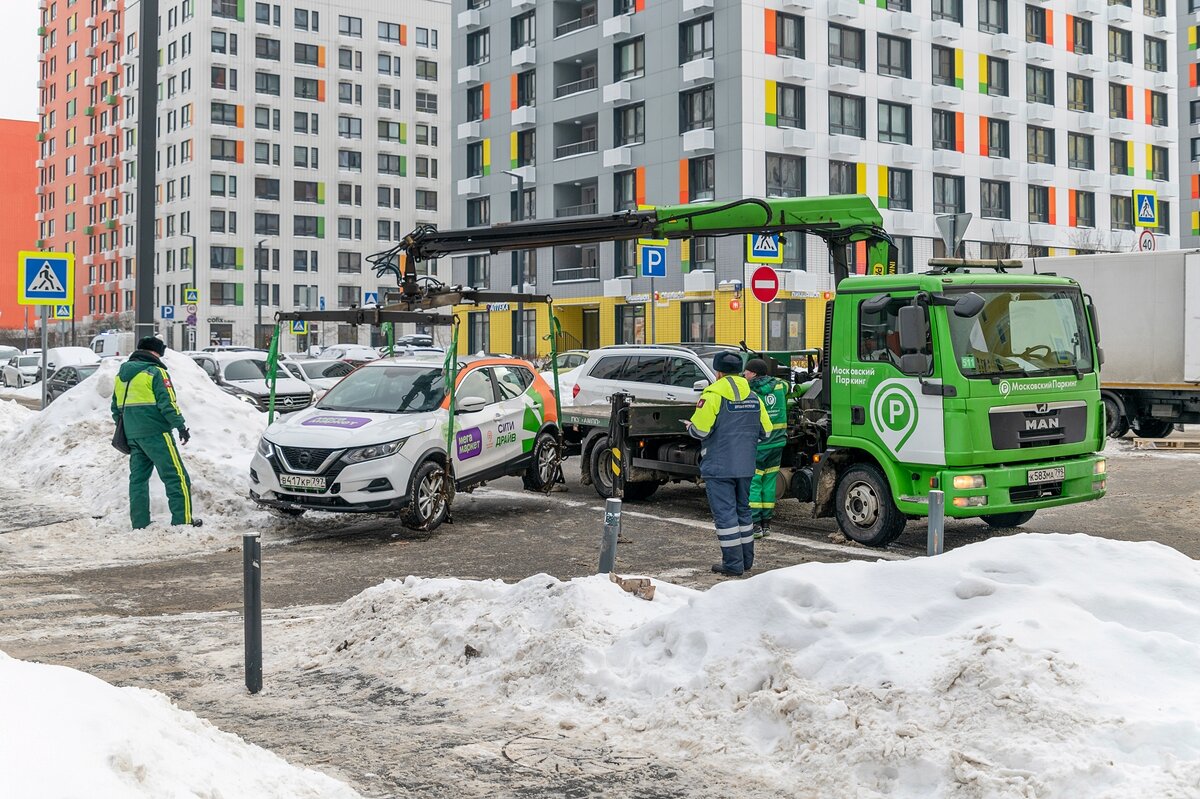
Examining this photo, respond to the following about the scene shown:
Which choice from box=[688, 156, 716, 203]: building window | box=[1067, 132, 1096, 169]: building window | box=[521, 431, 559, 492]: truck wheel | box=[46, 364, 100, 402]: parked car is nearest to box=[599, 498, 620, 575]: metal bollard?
box=[521, 431, 559, 492]: truck wheel

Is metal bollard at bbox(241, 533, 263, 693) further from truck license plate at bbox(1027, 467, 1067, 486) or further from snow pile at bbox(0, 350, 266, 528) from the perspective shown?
truck license plate at bbox(1027, 467, 1067, 486)

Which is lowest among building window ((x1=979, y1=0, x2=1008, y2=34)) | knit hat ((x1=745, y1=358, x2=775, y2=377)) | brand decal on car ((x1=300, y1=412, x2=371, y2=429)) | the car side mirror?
brand decal on car ((x1=300, y1=412, x2=371, y2=429))

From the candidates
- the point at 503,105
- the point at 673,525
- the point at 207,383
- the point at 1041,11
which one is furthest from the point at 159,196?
the point at 673,525

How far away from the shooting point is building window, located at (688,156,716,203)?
1945 inches

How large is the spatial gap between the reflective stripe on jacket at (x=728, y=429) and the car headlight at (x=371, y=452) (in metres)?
3.26

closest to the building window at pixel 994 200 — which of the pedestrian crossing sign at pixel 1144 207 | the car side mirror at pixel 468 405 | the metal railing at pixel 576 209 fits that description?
the metal railing at pixel 576 209

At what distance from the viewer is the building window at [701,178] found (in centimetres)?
4941

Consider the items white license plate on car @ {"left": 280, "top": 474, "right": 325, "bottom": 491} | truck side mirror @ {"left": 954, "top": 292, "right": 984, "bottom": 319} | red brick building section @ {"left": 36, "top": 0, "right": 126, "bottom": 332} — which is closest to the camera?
truck side mirror @ {"left": 954, "top": 292, "right": 984, "bottom": 319}

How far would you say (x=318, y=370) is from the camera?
30.0m

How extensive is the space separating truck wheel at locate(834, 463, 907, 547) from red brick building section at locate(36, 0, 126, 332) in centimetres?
8782

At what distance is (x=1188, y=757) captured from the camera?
15.5 ft

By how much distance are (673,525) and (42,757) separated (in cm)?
958

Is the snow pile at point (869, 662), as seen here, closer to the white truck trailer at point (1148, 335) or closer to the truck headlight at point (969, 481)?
the truck headlight at point (969, 481)

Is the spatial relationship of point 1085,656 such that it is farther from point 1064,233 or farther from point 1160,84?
point 1160,84
